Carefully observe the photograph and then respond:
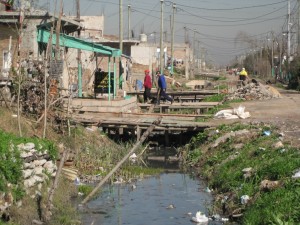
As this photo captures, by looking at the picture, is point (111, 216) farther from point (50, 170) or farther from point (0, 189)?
point (0, 189)

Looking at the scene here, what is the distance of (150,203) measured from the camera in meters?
14.5

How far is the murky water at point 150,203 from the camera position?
41.9 feet

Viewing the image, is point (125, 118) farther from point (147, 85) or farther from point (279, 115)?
point (147, 85)

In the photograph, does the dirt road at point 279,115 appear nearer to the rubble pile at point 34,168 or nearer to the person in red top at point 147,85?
the person in red top at point 147,85

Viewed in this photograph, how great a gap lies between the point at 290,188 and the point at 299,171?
2.68 feet

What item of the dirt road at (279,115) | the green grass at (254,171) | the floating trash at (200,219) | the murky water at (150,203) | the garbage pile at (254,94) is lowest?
the murky water at (150,203)

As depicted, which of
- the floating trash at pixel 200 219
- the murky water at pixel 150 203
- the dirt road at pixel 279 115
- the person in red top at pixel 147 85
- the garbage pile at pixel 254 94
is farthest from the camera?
the garbage pile at pixel 254 94

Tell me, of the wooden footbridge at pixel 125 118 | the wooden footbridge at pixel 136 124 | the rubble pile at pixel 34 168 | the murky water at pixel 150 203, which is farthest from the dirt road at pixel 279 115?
the rubble pile at pixel 34 168

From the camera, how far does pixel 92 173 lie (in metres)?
17.4

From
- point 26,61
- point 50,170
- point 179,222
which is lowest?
point 179,222

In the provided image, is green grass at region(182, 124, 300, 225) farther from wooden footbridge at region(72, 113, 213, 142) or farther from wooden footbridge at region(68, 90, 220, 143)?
wooden footbridge at region(68, 90, 220, 143)

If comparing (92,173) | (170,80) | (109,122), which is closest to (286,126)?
(109,122)

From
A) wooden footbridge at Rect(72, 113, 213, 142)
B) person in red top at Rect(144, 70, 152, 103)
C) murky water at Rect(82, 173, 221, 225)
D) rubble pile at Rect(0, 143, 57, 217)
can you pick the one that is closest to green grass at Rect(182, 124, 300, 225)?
murky water at Rect(82, 173, 221, 225)

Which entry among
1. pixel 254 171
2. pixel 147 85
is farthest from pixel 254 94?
pixel 254 171
